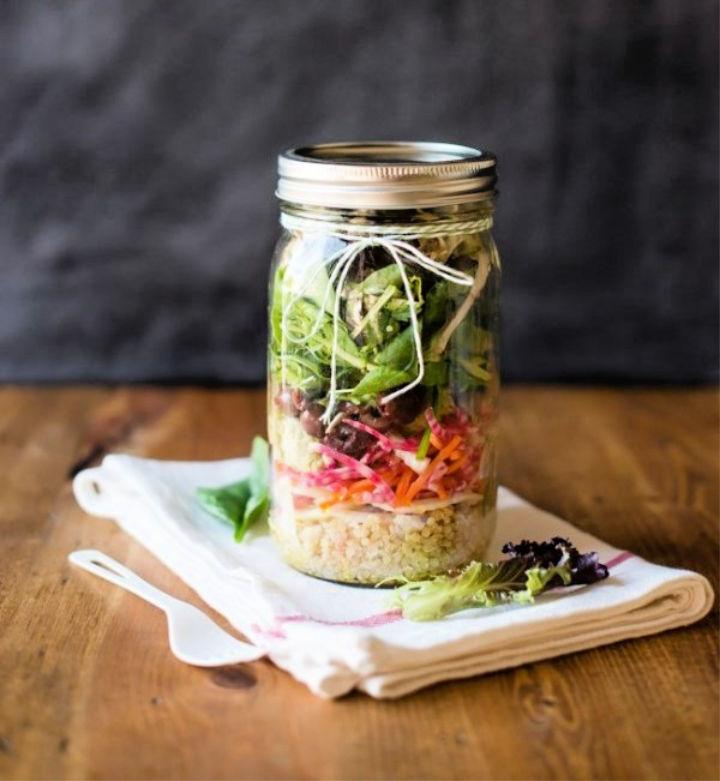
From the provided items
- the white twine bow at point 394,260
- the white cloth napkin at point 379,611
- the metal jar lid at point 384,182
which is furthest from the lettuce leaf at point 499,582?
the metal jar lid at point 384,182

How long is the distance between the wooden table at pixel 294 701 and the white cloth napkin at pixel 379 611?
0.04ft

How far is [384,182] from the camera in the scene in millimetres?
890

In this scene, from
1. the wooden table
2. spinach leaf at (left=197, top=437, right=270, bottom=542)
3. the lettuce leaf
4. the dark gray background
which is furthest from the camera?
the dark gray background

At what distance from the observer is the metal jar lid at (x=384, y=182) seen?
35.1 inches

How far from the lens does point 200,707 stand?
0.81 meters

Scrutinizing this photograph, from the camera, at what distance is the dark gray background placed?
151cm

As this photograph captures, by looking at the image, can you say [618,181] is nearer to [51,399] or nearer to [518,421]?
[518,421]

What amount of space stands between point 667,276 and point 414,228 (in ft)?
2.53

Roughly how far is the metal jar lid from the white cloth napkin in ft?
0.92

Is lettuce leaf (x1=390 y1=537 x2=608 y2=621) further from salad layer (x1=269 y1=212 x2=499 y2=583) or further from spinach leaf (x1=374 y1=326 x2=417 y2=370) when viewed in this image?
spinach leaf (x1=374 y1=326 x2=417 y2=370)

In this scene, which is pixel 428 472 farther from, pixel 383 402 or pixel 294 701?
pixel 294 701

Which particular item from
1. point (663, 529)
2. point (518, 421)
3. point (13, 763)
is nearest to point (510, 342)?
point (518, 421)

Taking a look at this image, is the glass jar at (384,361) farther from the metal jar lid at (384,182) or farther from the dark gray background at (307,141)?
the dark gray background at (307,141)

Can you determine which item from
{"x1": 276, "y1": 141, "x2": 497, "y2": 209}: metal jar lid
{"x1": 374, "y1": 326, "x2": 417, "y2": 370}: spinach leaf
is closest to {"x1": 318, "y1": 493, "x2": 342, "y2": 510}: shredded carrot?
{"x1": 374, "y1": 326, "x2": 417, "y2": 370}: spinach leaf
